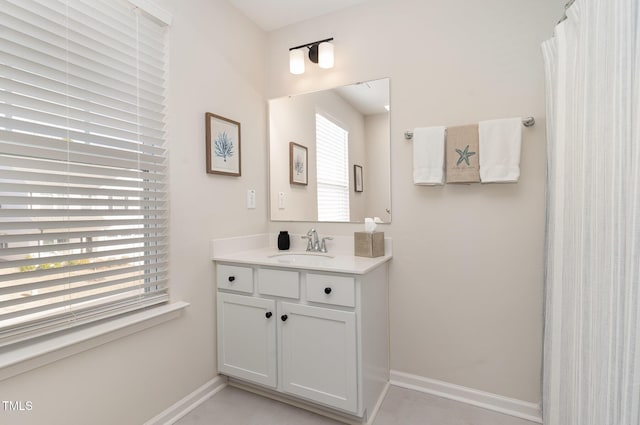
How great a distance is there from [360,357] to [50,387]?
1.29 m

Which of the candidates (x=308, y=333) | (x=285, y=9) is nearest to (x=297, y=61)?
(x=285, y=9)

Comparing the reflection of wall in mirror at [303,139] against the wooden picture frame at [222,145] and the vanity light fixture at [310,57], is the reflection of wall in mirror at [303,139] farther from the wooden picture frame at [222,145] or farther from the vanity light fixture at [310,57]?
the wooden picture frame at [222,145]

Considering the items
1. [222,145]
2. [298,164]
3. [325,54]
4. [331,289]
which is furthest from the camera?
[298,164]

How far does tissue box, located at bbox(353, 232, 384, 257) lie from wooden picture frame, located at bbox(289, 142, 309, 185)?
0.65m

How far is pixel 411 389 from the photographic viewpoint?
6.48 ft

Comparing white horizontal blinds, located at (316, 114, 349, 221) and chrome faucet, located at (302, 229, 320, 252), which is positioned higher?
white horizontal blinds, located at (316, 114, 349, 221)

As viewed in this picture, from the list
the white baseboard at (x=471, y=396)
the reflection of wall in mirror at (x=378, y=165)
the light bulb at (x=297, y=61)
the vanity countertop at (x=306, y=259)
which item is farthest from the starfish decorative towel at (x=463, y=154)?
the white baseboard at (x=471, y=396)

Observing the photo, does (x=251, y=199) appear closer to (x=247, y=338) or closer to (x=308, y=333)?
(x=247, y=338)

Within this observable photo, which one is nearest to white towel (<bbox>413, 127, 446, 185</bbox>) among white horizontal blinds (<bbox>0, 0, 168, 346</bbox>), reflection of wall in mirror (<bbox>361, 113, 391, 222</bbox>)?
reflection of wall in mirror (<bbox>361, 113, 391, 222</bbox>)

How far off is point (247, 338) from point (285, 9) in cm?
218

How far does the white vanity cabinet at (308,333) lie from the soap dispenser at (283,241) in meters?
0.45

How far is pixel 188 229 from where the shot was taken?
1791 millimetres

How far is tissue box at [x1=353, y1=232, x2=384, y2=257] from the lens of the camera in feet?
6.24

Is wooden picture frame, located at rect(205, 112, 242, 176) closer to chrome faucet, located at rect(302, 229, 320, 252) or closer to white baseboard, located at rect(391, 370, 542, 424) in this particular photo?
chrome faucet, located at rect(302, 229, 320, 252)
